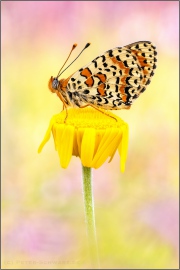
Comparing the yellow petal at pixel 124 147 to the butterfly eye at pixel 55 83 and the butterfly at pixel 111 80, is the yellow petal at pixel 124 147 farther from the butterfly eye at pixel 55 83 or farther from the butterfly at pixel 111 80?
the butterfly eye at pixel 55 83

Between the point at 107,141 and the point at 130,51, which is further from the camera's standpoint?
the point at 130,51

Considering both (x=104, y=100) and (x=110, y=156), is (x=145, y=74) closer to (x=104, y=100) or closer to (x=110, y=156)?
(x=104, y=100)

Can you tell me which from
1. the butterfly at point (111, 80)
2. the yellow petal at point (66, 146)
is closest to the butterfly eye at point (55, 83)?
the butterfly at point (111, 80)

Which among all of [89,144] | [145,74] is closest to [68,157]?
→ [89,144]

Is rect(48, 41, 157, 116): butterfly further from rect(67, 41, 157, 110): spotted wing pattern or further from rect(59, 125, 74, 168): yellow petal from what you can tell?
rect(59, 125, 74, 168): yellow petal

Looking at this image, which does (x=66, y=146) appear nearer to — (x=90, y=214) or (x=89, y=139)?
(x=89, y=139)
